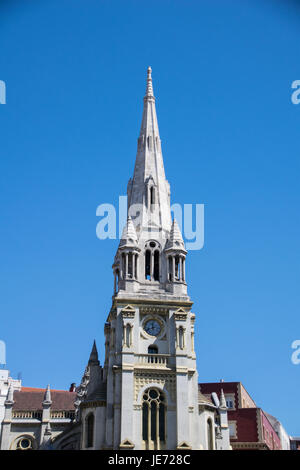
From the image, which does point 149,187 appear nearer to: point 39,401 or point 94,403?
point 94,403

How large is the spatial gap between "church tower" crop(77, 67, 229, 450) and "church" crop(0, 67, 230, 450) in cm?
8

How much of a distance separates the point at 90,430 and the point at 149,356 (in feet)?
27.3

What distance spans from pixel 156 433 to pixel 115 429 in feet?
11.7

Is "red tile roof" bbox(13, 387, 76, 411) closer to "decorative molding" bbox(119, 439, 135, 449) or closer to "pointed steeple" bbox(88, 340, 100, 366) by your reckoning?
"pointed steeple" bbox(88, 340, 100, 366)

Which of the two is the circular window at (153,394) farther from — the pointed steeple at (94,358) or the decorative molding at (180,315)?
the pointed steeple at (94,358)

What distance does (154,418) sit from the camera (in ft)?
197

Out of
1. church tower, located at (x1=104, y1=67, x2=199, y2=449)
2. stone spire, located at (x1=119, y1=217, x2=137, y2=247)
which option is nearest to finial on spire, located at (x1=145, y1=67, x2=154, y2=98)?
church tower, located at (x1=104, y1=67, x2=199, y2=449)

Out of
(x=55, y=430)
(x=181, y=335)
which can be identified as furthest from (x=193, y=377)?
(x=55, y=430)

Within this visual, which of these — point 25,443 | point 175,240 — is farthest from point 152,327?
point 25,443

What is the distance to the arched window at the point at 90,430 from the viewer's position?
198 ft

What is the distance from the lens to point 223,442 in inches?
2608

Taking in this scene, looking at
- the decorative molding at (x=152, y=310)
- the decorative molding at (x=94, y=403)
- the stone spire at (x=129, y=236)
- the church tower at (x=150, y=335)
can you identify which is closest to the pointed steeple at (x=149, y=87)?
the church tower at (x=150, y=335)
